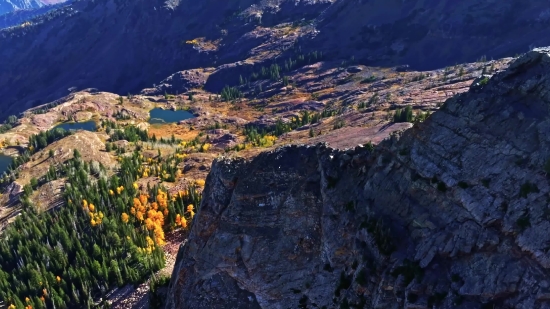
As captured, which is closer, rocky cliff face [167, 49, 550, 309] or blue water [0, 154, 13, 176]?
rocky cliff face [167, 49, 550, 309]

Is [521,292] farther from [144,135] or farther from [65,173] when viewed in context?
[144,135]

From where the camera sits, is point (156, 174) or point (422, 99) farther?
point (156, 174)

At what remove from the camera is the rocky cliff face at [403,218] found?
91.5ft

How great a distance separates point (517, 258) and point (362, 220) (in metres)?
14.0

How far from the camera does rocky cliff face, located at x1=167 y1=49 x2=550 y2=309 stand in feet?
91.5

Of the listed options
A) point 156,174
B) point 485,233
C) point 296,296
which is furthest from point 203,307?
point 156,174

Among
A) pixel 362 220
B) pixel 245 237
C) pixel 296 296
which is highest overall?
pixel 362 220

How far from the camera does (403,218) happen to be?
3500 cm

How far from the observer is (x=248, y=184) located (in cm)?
4919

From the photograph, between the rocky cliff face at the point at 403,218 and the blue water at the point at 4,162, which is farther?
the blue water at the point at 4,162

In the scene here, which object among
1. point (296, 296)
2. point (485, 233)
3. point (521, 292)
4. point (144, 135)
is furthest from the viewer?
point (144, 135)

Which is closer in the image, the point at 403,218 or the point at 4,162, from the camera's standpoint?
the point at 403,218

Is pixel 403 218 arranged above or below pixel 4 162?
above

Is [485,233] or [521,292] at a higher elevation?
[485,233]
